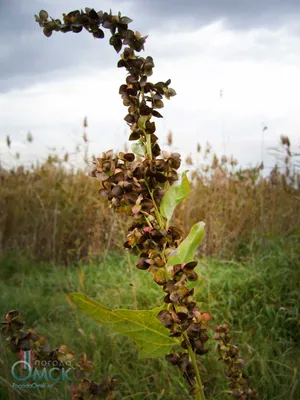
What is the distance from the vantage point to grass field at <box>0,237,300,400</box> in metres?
2.22

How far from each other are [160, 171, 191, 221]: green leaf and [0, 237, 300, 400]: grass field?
125 cm

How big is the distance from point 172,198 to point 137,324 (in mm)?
224

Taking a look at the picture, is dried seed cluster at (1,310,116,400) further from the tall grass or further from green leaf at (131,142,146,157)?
the tall grass

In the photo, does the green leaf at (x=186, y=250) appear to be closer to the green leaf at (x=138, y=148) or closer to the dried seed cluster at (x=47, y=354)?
the green leaf at (x=138, y=148)

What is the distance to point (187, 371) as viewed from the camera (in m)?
0.80

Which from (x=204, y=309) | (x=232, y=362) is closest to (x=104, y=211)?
(x=204, y=309)

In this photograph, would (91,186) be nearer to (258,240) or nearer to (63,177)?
(63,177)

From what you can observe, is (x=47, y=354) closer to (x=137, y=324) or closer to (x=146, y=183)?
(x=137, y=324)

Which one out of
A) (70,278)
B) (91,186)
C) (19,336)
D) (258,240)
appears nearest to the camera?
(19,336)

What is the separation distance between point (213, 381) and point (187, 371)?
63.5 inches

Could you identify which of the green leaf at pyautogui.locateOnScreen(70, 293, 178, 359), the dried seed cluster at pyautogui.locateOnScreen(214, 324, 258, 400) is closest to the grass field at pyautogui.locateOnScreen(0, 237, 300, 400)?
the dried seed cluster at pyautogui.locateOnScreen(214, 324, 258, 400)

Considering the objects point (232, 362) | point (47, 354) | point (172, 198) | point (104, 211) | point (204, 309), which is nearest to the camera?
point (172, 198)

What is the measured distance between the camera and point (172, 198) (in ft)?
2.50

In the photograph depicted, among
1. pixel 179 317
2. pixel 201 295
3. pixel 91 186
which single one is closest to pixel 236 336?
pixel 201 295
